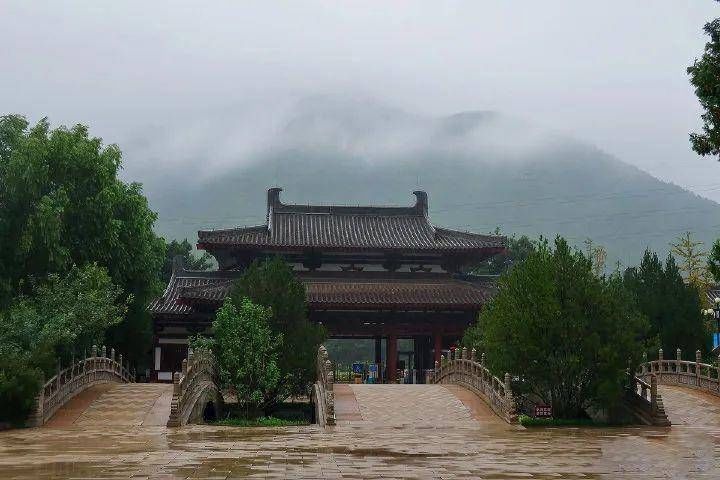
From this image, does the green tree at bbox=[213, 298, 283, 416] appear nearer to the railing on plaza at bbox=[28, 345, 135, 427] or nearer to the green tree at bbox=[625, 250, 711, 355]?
the railing on plaza at bbox=[28, 345, 135, 427]

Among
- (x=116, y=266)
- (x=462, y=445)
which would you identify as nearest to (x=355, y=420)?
(x=462, y=445)

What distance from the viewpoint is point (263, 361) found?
24.5 meters

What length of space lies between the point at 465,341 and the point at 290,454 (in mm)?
17354

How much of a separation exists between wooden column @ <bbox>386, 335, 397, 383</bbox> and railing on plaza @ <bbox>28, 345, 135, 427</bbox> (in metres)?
11.5

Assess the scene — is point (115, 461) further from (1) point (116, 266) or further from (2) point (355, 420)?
(1) point (116, 266)

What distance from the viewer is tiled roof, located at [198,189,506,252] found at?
3984cm

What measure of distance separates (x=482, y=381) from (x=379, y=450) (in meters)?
10.9

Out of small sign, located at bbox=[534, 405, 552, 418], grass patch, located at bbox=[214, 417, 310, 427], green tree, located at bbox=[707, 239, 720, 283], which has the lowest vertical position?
grass patch, located at bbox=[214, 417, 310, 427]

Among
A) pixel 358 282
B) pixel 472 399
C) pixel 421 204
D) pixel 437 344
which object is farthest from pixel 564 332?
pixel 421 204

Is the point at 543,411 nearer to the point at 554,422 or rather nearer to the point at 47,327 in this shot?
the point at 554,422

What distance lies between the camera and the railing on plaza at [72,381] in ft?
75.6

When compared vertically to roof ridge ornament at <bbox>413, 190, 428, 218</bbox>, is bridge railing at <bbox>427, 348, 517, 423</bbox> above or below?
below

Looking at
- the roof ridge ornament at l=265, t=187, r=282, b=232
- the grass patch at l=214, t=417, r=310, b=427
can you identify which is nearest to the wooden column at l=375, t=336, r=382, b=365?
the roof ridge ornament at l=265, t=187, r=282, b=232

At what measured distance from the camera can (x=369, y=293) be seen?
38594mm
